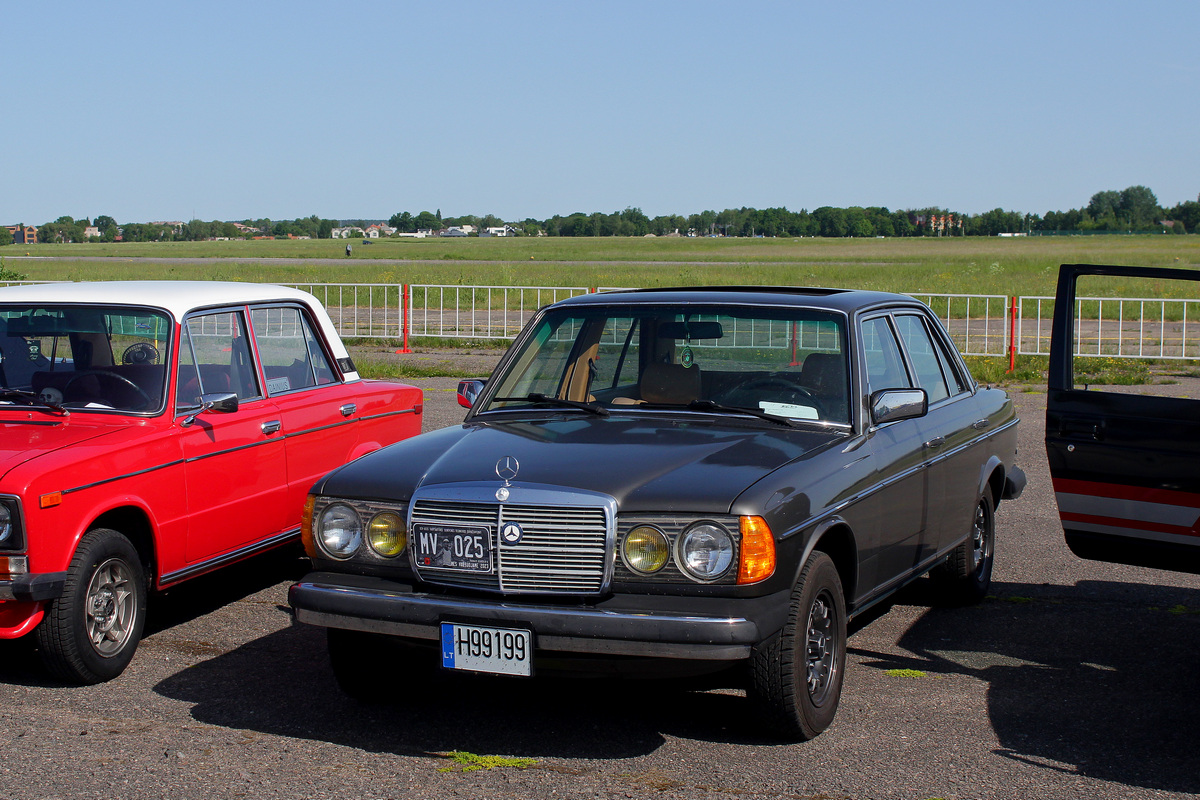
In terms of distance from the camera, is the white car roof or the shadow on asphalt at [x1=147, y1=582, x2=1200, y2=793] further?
the white car roof

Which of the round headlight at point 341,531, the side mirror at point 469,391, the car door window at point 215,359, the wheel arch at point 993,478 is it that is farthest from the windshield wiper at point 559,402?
the wheel arch at point 993,478

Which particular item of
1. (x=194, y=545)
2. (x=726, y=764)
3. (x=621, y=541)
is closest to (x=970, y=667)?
(x=726, y=764)

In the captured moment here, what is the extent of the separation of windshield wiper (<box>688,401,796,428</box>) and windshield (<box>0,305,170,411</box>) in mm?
2681

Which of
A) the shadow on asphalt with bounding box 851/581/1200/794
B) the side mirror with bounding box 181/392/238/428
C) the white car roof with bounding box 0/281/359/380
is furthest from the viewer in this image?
the white car roof with bounding box 0/281/359/380

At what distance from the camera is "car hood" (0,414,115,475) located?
4926mm

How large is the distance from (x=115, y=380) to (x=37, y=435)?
58 centimetres

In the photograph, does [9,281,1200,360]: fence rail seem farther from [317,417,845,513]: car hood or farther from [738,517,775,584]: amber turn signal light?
[738,517,775,584]: amber turn signal light

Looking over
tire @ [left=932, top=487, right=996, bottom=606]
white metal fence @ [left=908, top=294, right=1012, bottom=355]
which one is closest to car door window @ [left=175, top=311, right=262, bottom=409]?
tire @ [left=932, top=487, right=996, bottom=606]

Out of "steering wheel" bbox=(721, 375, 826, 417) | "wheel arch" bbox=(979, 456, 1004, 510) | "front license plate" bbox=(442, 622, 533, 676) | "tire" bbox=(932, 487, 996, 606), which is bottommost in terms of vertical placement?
"tire" bbox=(932, 487, 996, 606)

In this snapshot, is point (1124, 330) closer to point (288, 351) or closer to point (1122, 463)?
point (1122, 463)

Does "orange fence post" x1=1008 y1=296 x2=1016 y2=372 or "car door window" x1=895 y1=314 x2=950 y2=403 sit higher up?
"car door window" x1=895 y1=314 x2=950 y2=403

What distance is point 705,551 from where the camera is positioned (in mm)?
3969

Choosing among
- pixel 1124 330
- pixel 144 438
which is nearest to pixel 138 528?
pixel 144 438

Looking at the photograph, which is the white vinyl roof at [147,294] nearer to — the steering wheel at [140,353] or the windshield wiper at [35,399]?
the steering wheel at [140,353]
